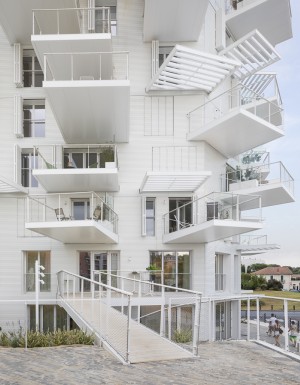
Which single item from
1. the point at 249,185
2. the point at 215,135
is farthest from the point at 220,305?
the point at 215,135

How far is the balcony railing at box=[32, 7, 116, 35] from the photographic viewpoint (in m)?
18.9

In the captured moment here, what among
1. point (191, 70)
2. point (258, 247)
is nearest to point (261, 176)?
point (258, 247)

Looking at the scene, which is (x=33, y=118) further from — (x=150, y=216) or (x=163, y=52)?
(x=150, y=216)

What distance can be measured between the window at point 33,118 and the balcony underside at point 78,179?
2851 mm

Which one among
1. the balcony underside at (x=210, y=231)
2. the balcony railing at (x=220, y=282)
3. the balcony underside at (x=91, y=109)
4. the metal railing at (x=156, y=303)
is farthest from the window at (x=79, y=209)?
the balcony railing at (x=220, y=282)

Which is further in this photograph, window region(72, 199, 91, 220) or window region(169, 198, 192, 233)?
window region(72, 199, 91, 220)

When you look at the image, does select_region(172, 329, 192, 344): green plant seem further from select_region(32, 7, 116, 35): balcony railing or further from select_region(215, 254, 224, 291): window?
select_region(32, 7, 116, 35): balcony railing

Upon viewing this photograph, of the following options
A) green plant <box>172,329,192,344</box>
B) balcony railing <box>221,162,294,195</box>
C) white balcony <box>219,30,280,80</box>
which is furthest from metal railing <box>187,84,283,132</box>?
green plant <box>172,329,192,344</box>

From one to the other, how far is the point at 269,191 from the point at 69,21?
35.7 feet

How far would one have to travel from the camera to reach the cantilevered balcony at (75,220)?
16625mm

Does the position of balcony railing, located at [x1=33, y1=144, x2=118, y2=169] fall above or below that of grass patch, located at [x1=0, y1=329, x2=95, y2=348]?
above

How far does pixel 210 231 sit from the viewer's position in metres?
18.0

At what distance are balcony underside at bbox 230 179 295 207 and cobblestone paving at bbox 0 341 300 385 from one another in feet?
38.2

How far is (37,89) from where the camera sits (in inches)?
838
